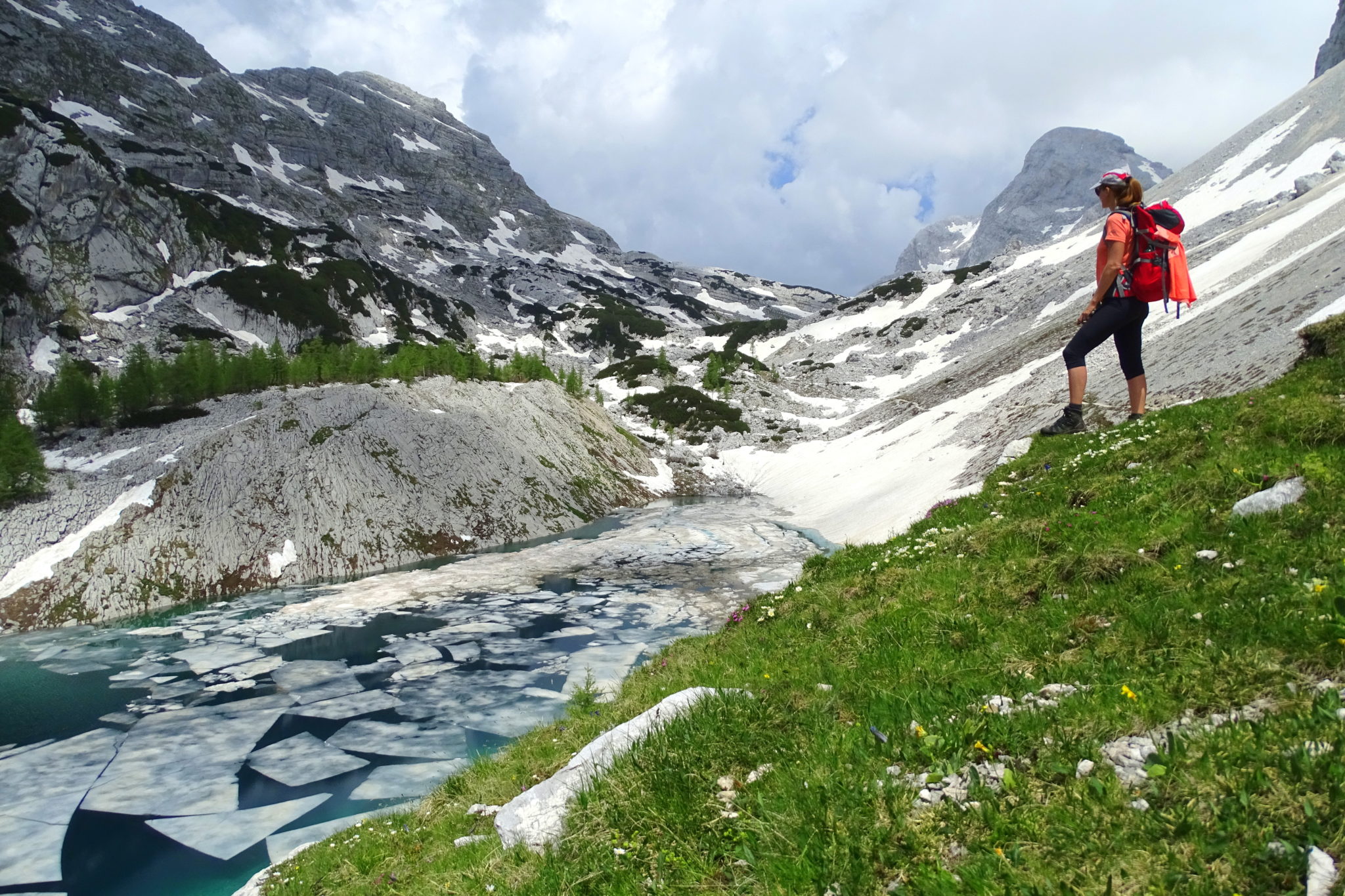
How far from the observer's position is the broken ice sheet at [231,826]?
48.0 ft

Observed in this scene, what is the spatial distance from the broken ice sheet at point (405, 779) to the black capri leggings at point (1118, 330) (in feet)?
58.0

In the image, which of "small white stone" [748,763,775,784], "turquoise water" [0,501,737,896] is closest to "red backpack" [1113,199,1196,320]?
"small white stone" [748,763,775,784]

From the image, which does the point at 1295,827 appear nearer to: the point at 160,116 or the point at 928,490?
the point at 928,490

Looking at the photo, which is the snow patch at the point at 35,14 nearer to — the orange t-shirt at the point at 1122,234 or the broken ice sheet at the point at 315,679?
the broken ice sheet at the point at 315,679

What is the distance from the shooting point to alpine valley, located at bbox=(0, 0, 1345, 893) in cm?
1977

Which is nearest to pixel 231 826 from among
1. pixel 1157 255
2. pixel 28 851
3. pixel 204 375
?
pixel 28 851

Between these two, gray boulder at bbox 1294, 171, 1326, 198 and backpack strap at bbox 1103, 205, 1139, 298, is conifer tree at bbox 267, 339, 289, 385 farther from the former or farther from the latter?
gray boulder at bbox 1294, 171, 1326, 198

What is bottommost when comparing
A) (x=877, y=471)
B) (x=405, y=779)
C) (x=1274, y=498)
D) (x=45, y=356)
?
(x=877, y=471)

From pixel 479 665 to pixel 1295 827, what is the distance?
85.6 ft

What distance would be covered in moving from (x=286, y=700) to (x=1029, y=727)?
26369 mm

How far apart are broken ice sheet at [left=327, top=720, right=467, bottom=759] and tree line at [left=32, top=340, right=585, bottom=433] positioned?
181 feet

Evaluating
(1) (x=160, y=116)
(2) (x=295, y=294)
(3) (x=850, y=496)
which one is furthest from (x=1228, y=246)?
(1) (x=160, y=116)

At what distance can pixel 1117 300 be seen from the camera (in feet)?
38.4

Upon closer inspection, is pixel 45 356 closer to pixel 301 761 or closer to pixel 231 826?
pixel 301 761
